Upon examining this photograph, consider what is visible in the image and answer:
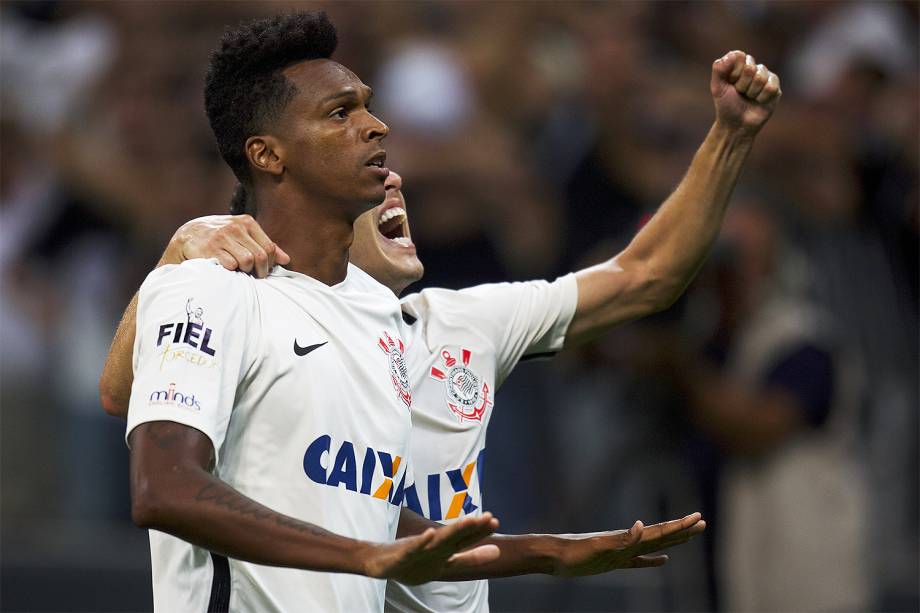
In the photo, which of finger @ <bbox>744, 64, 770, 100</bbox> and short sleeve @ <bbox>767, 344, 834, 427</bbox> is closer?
finger @ <bbox>744, 64, 770, 100</bbox>

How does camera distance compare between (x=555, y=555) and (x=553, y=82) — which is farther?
(x=553, y=82)

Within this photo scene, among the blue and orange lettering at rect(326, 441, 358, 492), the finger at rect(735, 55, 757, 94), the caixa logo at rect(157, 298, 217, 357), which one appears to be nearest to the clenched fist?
the finger at rect(735, 55, 757, 94)

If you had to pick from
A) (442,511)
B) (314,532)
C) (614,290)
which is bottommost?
(314,532)

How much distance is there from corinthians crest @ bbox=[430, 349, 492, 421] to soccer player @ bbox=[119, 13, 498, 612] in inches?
9.3

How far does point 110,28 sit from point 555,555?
6851 mm

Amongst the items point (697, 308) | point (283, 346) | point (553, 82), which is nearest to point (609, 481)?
point (697, 308)

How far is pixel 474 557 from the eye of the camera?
7.98 feet

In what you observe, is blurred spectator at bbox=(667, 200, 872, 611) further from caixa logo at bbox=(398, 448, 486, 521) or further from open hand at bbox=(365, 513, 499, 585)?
open hand at bbox=(365, 513, 499, 585)

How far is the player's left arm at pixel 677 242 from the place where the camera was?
381 centimetres

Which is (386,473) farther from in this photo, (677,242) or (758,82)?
(758,82)

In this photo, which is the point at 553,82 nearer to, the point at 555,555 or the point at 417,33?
the point at 417,33

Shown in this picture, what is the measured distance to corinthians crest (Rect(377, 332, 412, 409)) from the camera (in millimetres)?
3107

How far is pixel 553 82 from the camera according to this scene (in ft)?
26.7

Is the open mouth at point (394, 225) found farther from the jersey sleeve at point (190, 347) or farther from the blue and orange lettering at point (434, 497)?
the jersey sleeve at point (190, 347)
